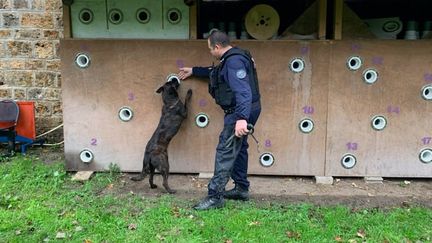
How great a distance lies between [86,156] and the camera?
5.56 m

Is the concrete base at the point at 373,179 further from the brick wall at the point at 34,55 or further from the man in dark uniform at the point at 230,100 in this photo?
the brick wall at the point at 34,55

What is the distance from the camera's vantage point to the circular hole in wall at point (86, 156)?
554 cm

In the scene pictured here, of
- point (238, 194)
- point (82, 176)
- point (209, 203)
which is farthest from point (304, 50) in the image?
point (82, 176)

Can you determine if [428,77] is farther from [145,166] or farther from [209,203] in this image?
[145,166]

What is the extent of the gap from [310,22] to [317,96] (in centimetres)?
96

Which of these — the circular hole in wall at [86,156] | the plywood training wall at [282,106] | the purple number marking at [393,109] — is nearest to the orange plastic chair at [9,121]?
the plywood training wall at [282,106]

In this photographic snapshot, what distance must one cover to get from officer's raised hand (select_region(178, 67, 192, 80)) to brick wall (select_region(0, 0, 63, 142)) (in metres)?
2.36

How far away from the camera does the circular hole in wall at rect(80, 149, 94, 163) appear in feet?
18.2

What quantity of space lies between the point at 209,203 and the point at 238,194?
0.43m

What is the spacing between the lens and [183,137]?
5.48 m

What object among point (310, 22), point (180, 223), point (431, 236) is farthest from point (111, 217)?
point (310, 22)

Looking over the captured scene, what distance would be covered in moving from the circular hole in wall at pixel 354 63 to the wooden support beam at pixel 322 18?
42 centimetres

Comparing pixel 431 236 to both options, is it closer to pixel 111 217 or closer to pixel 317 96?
pixel 317 96

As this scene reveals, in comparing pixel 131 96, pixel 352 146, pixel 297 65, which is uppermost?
pixel 297 65
